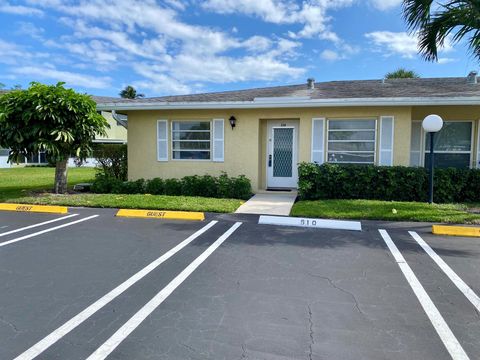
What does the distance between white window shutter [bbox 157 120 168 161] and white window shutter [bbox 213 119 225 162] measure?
5.64 ft

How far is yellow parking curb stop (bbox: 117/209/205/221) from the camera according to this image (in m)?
7.95

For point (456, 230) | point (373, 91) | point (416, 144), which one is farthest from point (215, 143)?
point (456, 230)

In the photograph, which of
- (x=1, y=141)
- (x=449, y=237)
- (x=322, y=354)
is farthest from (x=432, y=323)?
(x=1, y=141)

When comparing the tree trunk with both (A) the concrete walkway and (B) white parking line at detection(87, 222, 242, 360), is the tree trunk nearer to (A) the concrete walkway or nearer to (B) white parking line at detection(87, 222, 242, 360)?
(A) the concrete walkway

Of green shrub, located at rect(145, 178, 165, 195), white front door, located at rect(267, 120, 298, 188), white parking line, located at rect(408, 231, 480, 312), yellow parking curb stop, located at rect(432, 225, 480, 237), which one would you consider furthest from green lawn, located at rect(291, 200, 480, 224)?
green shrub, located at rect(145, 178, 165, 195)

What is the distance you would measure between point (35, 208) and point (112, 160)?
13.6 feet

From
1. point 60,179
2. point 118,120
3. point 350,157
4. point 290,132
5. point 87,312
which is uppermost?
point 118,120

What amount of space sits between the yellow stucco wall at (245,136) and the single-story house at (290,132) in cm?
3

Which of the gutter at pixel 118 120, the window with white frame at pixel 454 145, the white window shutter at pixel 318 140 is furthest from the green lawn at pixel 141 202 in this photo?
the window with white frame at pixel 454 145

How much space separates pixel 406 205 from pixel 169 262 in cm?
632

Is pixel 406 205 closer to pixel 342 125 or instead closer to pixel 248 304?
pixel 342 125

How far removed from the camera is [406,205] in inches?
340

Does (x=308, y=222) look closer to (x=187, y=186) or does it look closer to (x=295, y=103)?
(x=295, y=103)

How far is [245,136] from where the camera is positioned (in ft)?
37.4
